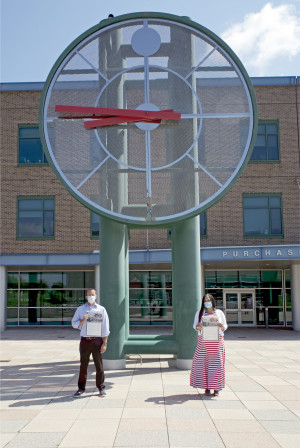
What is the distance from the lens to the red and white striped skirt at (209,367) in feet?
27.5

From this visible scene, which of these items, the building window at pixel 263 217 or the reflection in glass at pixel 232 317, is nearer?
the building window at pixel 263 217

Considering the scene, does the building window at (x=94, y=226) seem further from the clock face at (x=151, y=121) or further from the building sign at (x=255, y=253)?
the clock face at (x=151, y=121)

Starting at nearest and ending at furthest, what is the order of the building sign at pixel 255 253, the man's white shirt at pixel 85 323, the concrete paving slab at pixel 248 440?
the concrete paving slab at pixel 248 440, the man's white shirt at pixel 85 323, the building sign at pixel 255 253

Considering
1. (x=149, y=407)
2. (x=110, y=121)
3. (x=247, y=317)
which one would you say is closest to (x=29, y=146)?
(x=247, y=317)

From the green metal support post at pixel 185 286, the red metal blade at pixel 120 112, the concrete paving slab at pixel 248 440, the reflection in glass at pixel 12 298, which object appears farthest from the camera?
the reflection in glass at pixel 12 298

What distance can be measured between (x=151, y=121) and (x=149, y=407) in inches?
229

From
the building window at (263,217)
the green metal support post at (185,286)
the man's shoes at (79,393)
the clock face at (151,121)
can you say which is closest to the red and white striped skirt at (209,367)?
the man's shoes at (79,393)

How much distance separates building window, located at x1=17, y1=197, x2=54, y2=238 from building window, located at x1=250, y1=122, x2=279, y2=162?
1079 cm

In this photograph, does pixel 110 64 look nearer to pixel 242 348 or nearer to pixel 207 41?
pixel 207 41

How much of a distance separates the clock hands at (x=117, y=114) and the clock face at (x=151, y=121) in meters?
0.02

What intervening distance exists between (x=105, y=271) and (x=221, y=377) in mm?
4058

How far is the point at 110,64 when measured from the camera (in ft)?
37.1

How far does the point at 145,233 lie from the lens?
25.2m

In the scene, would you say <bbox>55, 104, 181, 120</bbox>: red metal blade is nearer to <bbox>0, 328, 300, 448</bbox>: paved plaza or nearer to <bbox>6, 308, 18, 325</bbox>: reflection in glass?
<bbox>0, 328, 300, 448</bbox>: paved plaza
